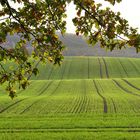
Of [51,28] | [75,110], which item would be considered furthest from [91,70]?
[51,28]

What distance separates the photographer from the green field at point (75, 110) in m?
20.9

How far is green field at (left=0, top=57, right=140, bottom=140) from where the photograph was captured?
20.9m

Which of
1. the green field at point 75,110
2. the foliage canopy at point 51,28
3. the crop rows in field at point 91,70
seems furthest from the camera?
the crop rows in field at point 91,70

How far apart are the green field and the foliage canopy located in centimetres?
920

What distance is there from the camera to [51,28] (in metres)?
9.68

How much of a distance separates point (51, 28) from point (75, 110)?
82.8 ft

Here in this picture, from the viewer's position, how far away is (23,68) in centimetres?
1091

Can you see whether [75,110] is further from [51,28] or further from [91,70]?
[91,70]

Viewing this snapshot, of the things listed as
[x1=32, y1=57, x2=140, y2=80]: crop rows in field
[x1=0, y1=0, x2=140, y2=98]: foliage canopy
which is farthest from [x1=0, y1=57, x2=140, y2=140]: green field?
[x1=0, y1=0, x2=140, y2=98]: foliage canopy

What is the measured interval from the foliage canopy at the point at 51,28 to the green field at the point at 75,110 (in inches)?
362

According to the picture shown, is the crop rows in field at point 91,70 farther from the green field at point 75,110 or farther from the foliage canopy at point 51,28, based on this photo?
the foliage canopy at point 51,28

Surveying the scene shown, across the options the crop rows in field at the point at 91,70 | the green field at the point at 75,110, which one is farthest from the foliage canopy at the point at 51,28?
the crop rows in field at the point at 91,70

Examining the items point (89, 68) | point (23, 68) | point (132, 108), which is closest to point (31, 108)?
point (132, 108)

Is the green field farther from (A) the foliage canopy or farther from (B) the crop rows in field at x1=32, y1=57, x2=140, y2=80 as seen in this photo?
(A) the foliage canopy
